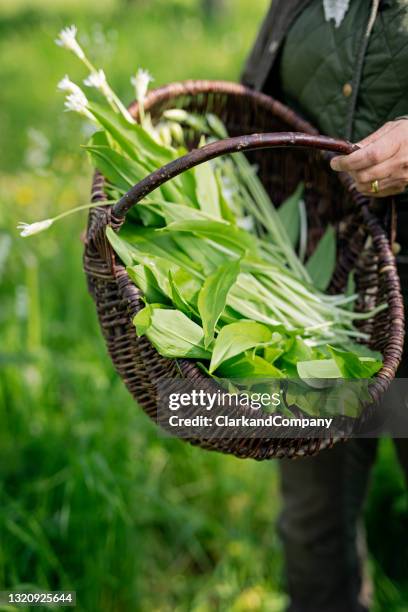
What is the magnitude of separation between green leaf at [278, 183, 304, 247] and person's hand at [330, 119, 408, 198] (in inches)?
12.3

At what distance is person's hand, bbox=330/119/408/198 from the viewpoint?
0.95 metres

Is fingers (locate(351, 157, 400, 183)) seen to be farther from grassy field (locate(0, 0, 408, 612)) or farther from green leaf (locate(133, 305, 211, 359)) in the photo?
grassy field (locate(0, 0, 408, 612))

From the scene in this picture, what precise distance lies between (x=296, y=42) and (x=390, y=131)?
351mm

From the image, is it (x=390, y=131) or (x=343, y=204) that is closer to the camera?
(x=390, y=131)

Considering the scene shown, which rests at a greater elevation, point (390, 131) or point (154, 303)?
point (390, 131)

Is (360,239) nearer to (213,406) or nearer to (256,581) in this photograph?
(213,406)

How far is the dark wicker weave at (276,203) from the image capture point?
36.9 inches

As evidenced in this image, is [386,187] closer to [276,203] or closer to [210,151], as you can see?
[210,151]

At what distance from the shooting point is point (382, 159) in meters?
0.96

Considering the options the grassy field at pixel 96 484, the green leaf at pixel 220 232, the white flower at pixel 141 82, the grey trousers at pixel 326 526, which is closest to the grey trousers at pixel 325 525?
the grey trousers at pixel 326 526

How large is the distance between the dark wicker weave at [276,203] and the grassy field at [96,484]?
22.1 inches

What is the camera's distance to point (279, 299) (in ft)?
3.77

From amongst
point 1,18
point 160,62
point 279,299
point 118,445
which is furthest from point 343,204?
point 1,18

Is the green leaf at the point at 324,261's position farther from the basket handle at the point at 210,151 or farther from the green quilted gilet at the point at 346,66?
the basket handle at the point at 210,151
